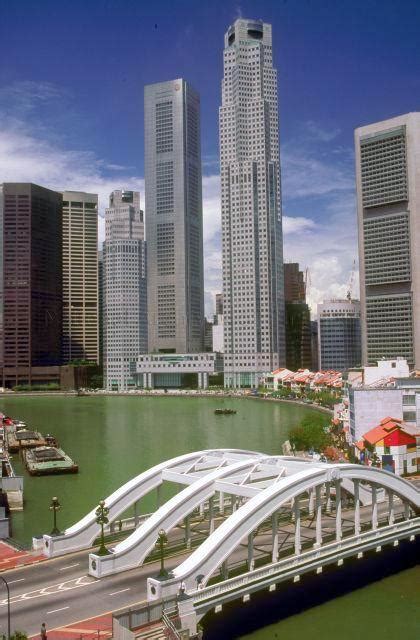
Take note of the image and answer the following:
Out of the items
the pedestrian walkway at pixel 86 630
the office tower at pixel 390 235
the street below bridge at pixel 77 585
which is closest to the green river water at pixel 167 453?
the street below bridge at pixel 77 585

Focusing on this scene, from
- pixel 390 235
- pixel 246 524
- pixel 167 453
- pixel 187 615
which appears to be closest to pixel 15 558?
pixel 187 615

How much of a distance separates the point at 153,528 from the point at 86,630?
8521 mm

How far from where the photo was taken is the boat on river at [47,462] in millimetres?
75375

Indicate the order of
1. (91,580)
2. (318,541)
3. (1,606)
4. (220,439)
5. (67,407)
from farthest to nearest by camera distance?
(67,407) < (220,439) < (318,541) < (91,580) < (1,606)

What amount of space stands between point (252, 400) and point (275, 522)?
541 ft

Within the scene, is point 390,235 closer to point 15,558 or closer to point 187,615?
point 15,558

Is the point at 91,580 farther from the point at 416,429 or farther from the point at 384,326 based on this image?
the point at 384,326

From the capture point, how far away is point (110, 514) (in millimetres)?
38562

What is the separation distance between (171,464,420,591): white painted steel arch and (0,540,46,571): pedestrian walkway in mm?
9706

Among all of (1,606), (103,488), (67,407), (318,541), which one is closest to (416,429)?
(103,488)

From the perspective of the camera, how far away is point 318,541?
34406 mm

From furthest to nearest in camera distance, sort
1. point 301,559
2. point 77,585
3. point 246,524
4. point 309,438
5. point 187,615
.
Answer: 1. point 309,438
2. point 301,559
3. point 77,585
4. point 246,524
5. point 187,615

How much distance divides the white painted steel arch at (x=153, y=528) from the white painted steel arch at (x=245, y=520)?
3925 mm

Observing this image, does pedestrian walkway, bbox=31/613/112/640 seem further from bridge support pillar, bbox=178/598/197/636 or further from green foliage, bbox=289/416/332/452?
green foliage, bbox=289/416/332/452
